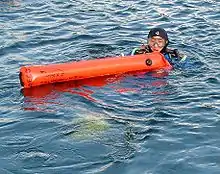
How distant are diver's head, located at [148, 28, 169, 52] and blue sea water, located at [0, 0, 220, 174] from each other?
0.60 meters

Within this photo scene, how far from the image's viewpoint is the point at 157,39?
9.11 metres

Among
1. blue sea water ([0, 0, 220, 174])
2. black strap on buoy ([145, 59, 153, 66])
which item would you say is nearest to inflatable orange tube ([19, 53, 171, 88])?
black strap on buoy ([145, 59, 153, 66])

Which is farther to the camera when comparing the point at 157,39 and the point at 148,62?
the point at 157,39

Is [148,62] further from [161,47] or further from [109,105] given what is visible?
[109,105]

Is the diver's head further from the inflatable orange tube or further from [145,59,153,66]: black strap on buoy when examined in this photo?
[145,59,153,66]: black strap on buoy

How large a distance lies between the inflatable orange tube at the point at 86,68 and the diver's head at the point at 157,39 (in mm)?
416

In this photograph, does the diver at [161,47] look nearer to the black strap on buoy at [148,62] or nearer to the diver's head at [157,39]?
the diver's head at [157,39]

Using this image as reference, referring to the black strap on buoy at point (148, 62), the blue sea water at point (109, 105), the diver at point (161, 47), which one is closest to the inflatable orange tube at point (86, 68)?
the black strap on buoy at point (148, 62)

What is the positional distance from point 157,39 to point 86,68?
5.37 feet

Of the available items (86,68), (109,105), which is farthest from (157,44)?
(109,105)

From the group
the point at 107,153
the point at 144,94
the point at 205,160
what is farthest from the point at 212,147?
the point at 144,94

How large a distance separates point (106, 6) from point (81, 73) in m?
5.64

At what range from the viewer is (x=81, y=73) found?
814cm

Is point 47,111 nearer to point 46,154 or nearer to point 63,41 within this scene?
point 46,154
